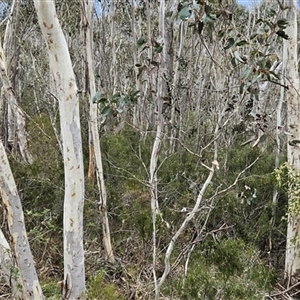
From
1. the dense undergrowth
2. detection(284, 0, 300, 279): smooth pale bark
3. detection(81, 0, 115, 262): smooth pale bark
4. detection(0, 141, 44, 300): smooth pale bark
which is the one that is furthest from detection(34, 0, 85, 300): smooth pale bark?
detection(284, 0, 300, 279): smooth pale bark

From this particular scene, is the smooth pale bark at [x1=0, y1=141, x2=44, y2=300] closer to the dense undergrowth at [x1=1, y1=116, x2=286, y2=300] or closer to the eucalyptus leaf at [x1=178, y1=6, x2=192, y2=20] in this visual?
the dense undergrowth at [x1=1, y1=116, x2=286, y2=300]

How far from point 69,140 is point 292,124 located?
2.59 metres

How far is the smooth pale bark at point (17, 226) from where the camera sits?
256 centimetres

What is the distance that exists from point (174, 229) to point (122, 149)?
1.94 m

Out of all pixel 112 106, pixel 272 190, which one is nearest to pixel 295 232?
pixel 272 190

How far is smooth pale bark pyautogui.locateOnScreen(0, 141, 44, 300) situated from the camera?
101 inches

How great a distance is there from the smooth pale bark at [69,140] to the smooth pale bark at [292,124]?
234 cm

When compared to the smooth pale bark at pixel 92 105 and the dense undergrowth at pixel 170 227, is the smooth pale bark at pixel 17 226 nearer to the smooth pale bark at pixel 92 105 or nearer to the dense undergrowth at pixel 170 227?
the dense undergrowth at pixel 170 227

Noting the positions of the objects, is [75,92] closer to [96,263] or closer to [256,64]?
[256,64]

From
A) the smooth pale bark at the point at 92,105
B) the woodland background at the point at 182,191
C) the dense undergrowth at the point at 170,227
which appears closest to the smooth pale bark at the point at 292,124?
the woodland background at the point at 182,191

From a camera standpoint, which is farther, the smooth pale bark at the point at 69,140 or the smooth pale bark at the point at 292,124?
the smooth pale bark at the point at 292,124

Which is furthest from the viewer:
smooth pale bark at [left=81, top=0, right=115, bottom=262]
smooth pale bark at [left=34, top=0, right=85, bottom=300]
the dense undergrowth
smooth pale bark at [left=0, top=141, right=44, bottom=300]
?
smooth pale bark at [left=81, top=0, right=115, bottom=262]

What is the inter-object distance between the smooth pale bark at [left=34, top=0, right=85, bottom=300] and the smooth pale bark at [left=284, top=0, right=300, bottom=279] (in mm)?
2336

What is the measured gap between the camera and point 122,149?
20.3 feet
